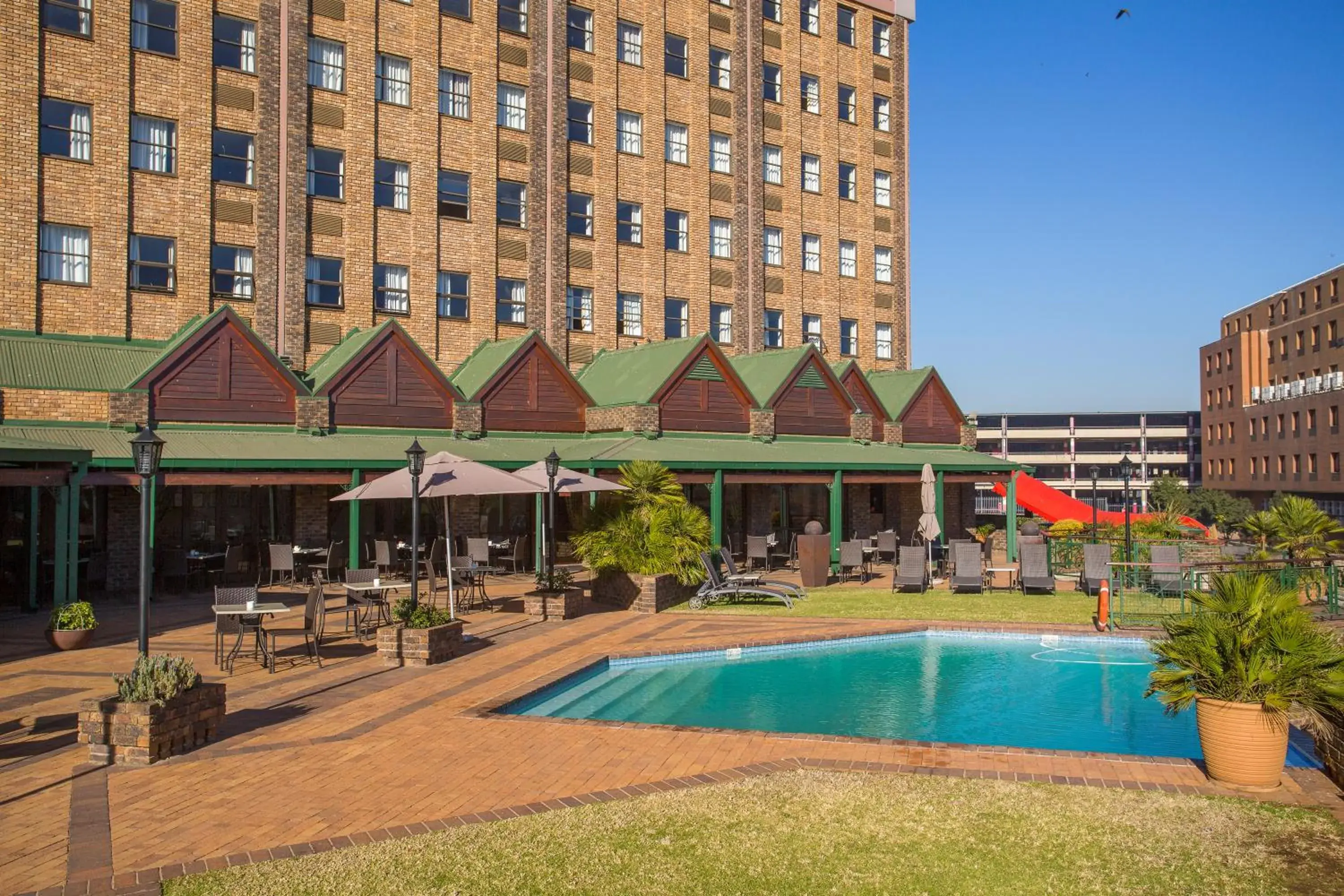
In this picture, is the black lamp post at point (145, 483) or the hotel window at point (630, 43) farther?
the hotel window at point (630, 43)

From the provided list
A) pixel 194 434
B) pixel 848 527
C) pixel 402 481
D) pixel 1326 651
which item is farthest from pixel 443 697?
pixel 848 527

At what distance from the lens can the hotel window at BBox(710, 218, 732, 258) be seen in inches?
1468

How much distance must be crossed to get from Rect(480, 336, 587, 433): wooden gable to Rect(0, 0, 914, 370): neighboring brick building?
3001mm

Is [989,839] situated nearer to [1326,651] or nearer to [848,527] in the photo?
[1326,651]

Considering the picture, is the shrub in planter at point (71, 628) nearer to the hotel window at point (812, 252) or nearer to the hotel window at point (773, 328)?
the hotel window at point (773, 328)

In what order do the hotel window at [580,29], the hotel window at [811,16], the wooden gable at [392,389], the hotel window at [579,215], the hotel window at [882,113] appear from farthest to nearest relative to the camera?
the hotel window at [882,113], the hotel window at [811,16], the hotel window at [580,29], the hotel window at [579,215], the wooden gable at [392,389]

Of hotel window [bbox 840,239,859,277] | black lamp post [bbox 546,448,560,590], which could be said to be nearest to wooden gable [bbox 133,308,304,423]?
black lamp post [bbox 546,448,560,590]

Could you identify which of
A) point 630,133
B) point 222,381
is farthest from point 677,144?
point 222,381

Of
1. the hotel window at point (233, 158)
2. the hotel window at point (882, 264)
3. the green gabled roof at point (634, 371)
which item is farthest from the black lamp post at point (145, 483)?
the hotel window at point (882, 264)

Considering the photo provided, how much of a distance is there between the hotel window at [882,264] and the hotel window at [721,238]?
720cm

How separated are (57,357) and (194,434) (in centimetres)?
410

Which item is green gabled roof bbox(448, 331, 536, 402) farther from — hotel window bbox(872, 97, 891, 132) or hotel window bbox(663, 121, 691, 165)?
hotel window bbox(872, 97, 891, 132)

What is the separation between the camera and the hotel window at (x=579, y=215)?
33438mm

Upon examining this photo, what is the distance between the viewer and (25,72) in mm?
23906
